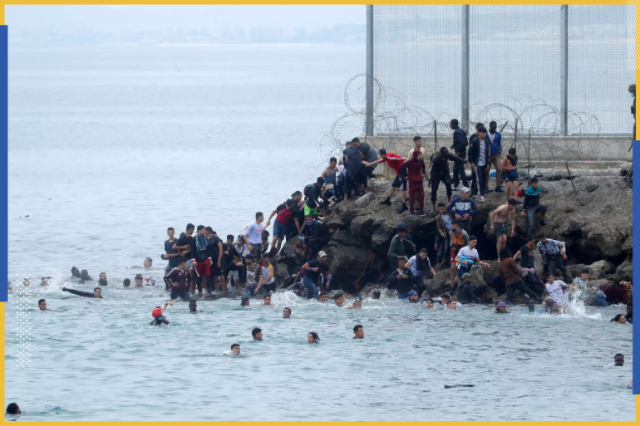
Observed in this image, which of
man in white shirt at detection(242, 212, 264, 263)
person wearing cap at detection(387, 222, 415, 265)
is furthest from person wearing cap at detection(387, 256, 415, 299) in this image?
man in white shirt at detection(242, 212, 264, 263)

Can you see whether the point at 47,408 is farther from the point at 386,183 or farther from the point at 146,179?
the point at 146,179

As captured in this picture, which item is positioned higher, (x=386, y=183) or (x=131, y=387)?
(x=386, y=183)

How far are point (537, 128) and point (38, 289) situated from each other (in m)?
13.6

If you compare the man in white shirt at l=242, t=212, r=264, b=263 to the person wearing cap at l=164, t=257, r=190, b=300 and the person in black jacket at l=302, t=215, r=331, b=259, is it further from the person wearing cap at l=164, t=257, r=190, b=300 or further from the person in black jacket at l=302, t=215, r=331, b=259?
the person wearing cap at l=164, t=257, r=190, b=300

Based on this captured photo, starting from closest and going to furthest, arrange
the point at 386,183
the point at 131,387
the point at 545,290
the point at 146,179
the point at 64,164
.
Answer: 1. the point at 131,387
2. the point at 545,290
3. the point at 386,183
4. the point at 146,179
5. the point at 64,164

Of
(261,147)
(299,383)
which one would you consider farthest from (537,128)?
(261,147)

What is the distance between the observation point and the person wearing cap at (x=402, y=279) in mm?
24156

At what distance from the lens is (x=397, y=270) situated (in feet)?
79.7

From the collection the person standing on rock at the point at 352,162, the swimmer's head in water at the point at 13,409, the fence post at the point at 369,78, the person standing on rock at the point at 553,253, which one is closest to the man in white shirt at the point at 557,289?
the person standing on rock at the point at 553,253

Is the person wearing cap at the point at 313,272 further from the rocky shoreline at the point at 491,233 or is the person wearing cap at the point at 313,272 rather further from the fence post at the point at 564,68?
the fence post at the point at 564,68

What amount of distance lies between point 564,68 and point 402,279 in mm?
8661

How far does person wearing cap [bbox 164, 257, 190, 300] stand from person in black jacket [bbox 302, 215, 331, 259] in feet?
9.91

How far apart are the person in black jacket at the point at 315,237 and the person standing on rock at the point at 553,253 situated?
5.34 meters

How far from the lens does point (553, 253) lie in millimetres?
23547
